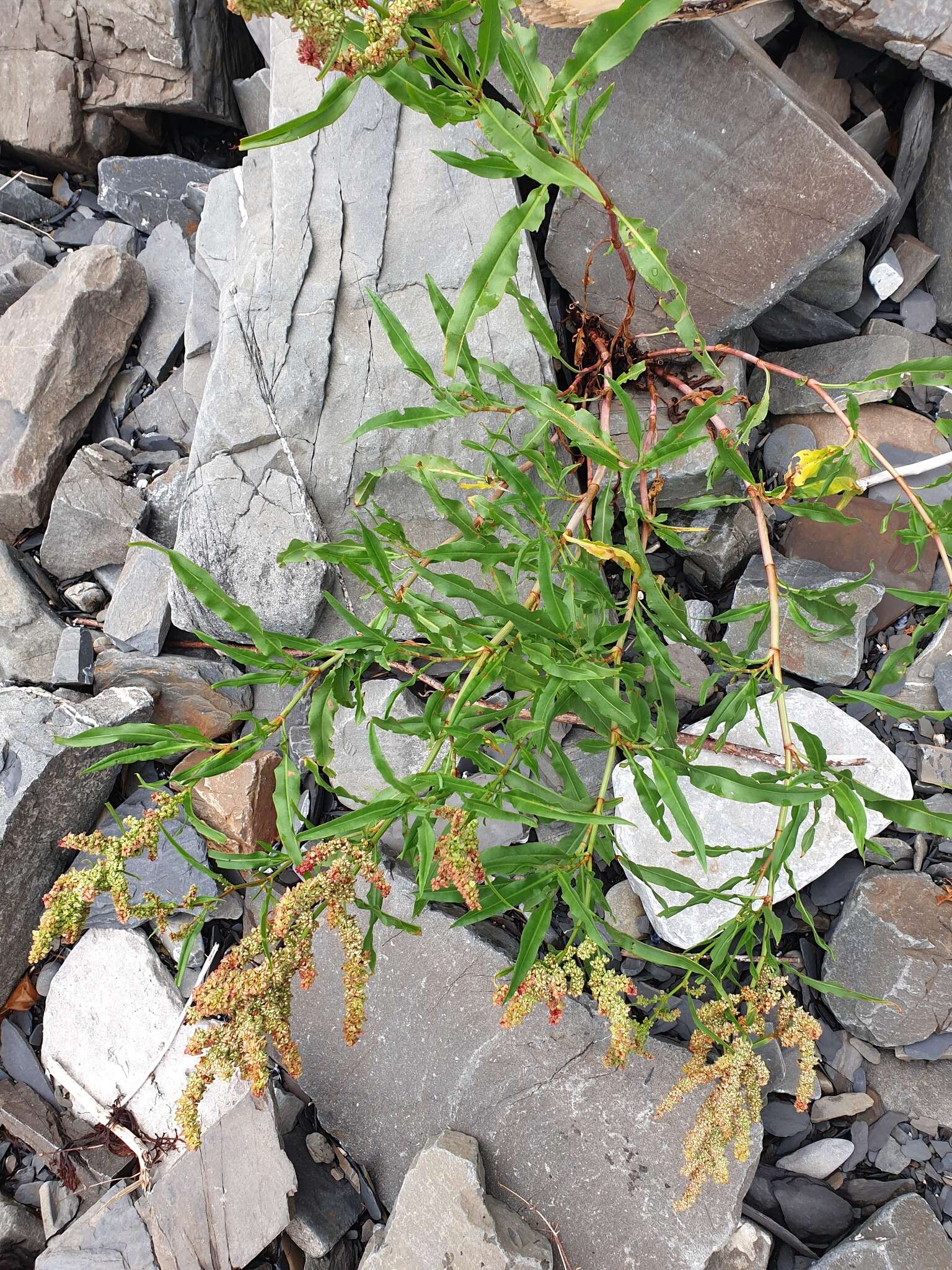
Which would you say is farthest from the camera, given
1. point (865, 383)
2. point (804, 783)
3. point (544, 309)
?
point (544, 309)

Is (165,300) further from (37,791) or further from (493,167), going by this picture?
(493,167)

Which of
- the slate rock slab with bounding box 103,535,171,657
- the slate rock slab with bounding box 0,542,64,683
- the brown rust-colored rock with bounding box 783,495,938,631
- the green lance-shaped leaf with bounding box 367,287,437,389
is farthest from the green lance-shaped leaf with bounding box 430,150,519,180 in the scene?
the slate rock slab with bounding box 0,542,64,683

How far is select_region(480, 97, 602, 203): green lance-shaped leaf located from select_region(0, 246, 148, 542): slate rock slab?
2173 mm

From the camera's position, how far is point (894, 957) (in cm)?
230

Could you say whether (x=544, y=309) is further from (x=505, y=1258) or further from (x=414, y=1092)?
(x=505, y=1258)

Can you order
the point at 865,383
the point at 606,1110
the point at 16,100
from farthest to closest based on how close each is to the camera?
the point at 16,100 < the point at 606,1110 < the point at 865,383

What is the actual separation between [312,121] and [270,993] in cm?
124

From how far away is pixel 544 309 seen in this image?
98.3 inches

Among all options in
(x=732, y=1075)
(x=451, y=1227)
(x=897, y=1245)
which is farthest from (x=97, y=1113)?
(x=897, y=1245)

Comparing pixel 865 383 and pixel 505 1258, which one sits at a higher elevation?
pixel 865 383

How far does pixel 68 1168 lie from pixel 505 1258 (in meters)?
1.40

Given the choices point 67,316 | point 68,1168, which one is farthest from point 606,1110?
point 67,316

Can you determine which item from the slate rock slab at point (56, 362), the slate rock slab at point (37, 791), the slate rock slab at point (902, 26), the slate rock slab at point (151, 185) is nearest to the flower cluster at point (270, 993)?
the slate rock slab at point (37, 791)

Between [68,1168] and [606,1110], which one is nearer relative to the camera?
[606,1110]
